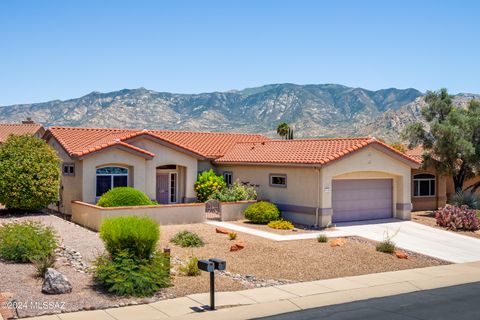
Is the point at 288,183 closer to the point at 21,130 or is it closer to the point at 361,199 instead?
the point at 361,199

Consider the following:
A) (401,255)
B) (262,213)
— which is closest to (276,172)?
(262,213)

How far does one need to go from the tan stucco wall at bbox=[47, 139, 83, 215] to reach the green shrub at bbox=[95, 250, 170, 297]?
38.6 feet

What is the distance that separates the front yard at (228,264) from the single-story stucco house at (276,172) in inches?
128

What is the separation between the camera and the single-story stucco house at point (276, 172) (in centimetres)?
2562

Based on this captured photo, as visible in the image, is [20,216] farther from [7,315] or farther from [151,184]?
[7,315]

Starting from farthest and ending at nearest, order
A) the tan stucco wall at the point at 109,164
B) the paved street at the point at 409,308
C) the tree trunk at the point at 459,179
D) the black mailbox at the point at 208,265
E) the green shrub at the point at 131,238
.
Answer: the tree trunk at the point at 459,179 < the tan stucco wall at the point at 109,164 < the green shrub at the point at 131,238 < the black mailbox at the point at 208,265 < the paved street at the point at 409,308

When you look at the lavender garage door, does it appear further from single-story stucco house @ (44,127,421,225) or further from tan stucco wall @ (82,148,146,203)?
tan stucco wall @ (82,148,146,203)

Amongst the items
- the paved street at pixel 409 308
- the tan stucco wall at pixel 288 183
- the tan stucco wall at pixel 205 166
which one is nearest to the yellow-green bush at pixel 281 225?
the tan stucco wall at pixel 288 183

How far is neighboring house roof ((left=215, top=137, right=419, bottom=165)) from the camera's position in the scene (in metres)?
25.8

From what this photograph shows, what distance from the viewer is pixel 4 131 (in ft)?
164

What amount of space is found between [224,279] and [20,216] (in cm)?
1281

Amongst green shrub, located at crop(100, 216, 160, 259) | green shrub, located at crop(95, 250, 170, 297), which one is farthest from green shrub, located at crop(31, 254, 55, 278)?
green shrub, located at crop(100, 216, 160, 259)

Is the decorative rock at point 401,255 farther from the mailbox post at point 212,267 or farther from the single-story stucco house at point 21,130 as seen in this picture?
the single-story stucco house at point 21,130

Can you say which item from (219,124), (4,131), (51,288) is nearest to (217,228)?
(51,288)
